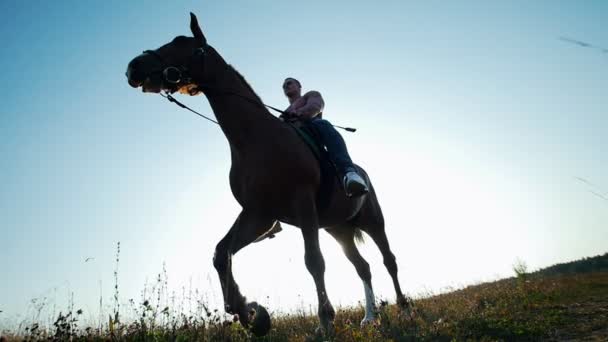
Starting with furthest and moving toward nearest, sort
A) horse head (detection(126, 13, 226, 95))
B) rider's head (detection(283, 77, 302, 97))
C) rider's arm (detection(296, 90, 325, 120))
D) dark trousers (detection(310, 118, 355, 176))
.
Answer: rider's head (detection(283, 77, 302, 97)), rider's arm (detection(296, 90, 325, 120)), dark trousers (detection(310, 118, 355, 176)), horse head (detection(126, 13, 226, 95))

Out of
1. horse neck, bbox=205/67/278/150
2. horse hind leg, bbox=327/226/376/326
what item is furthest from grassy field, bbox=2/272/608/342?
horse neck, bbox=205/67/278/150

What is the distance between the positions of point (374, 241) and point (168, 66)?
4921 millimetres

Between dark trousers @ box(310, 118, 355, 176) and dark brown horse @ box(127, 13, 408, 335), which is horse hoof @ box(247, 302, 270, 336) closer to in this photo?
dark brown horse @ box(127, 13, 408, 335)

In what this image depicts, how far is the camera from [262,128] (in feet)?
16.1

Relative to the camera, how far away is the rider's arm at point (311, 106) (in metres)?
5.82

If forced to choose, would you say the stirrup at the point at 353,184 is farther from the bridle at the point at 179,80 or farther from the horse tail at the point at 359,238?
the horse tail at the point at 359,238

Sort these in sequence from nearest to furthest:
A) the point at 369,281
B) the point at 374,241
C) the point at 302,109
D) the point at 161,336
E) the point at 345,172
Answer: the point at 161,336, the point at 345,172, the point at 302,109, the point at 369,281, the point at 374,241

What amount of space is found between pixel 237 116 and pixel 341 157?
156 cm

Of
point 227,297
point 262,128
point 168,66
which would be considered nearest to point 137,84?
point 168,66

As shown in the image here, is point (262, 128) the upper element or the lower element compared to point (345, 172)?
upper

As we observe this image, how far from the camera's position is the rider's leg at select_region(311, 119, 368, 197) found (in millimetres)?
4873

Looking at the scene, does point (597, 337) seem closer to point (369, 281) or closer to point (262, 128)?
point (369, 281)

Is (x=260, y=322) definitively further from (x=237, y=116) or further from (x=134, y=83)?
(x=134, y=83)

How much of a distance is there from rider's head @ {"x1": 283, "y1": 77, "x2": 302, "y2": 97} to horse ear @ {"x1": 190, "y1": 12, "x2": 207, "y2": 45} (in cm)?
183
